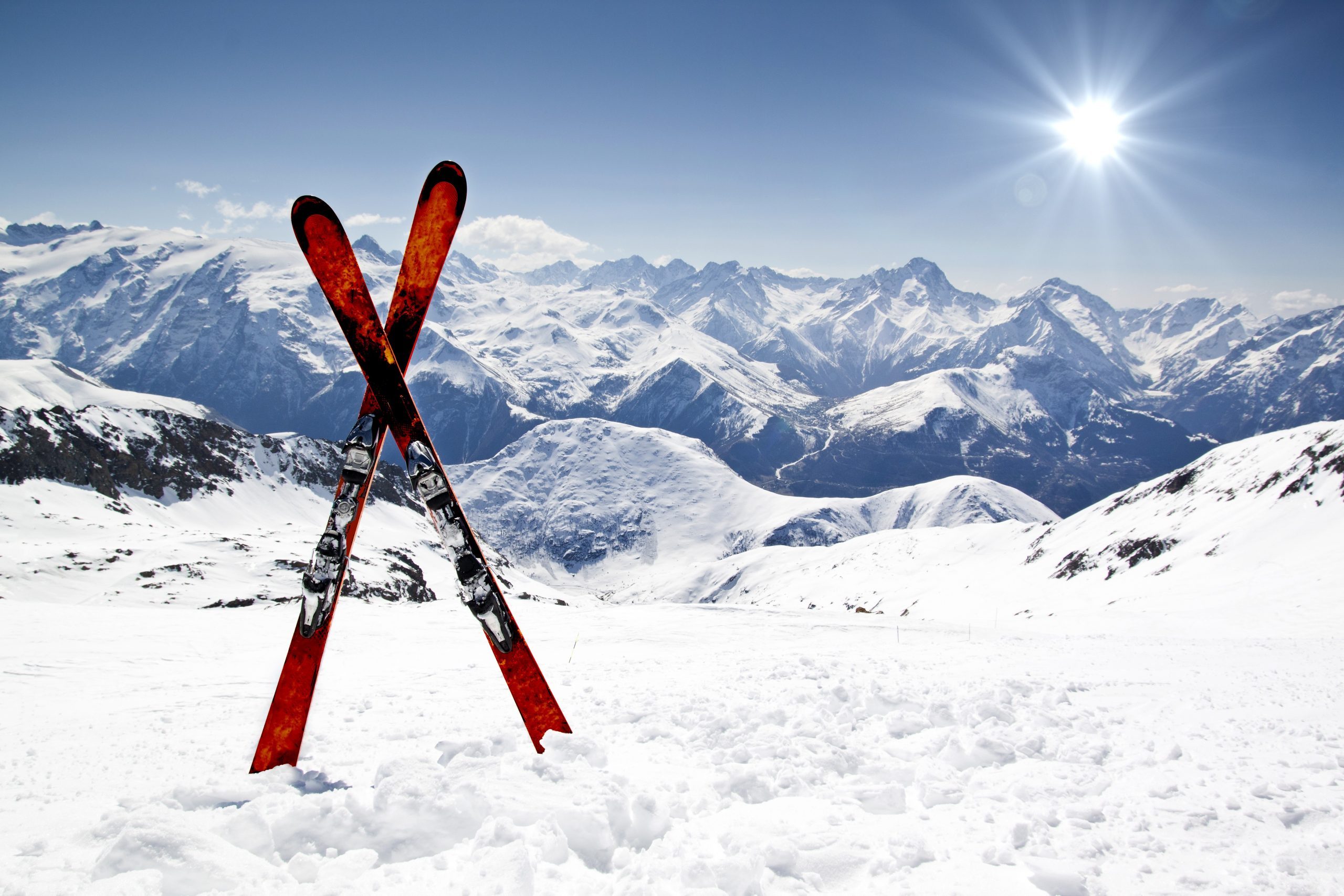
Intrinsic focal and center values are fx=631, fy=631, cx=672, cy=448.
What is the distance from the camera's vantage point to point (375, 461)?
29.9ft

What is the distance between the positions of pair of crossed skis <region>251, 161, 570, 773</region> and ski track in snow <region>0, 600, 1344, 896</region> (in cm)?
65

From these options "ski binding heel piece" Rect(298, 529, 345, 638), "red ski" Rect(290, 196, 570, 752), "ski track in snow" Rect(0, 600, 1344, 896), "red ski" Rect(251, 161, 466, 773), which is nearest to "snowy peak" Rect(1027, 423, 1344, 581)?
"ski track in snow" Rect(0, 600, 1344, 896)

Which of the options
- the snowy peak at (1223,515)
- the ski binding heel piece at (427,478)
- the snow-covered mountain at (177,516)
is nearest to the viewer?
the ski binding heel piece at (427,478)

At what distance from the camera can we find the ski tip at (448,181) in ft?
33.7

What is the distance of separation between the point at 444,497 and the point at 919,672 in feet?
37.3

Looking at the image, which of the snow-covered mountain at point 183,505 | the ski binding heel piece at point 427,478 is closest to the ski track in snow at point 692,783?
the ski binding heel piece at point 427,478

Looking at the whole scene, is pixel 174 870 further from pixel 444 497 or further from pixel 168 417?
pixel 168 417

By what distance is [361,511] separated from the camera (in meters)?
9.12

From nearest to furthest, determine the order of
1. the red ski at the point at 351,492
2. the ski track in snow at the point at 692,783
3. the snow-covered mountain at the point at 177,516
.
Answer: the ski track in snow at the point at 692,783 → the red ski at the point at 351,492 → the snow-covered mountain at the point at 177,516

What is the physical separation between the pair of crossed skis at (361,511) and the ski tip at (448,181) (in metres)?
0.32

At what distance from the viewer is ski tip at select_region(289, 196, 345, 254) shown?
9898 mm

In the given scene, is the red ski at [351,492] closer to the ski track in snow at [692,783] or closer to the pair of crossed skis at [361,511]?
the pair of crossed skis at [361,511]

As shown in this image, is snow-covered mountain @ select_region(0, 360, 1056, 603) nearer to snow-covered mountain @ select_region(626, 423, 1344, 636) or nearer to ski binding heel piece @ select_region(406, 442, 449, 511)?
ski binding heel piece @ select_region(406, 442, 449, 511)

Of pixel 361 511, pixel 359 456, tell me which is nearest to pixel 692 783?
pixel 361 511
